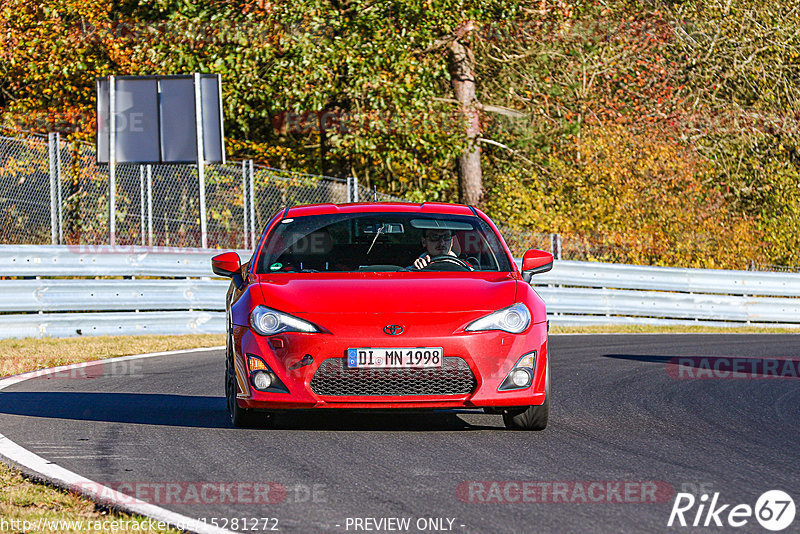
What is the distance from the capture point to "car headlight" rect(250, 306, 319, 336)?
7082 millimetres

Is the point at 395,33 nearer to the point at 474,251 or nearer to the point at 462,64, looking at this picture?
the point at 462,64

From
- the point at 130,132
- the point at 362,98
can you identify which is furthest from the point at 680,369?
the point at 362,98

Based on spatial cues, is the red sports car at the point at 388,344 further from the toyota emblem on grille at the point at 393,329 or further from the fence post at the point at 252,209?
the fence post at the point at 252,209

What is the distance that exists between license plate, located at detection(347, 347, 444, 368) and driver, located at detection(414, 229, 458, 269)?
1278 mm

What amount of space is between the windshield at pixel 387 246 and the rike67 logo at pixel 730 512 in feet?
9.93

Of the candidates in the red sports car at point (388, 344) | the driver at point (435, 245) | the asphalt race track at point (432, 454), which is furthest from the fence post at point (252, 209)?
the red sports car at point (388, 344)

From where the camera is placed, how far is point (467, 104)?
101 feet

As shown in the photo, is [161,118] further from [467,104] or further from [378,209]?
[467,104]

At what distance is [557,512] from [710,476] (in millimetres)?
1173

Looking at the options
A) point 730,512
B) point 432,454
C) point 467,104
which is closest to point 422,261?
point 432,454

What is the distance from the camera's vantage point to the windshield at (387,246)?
320 inches

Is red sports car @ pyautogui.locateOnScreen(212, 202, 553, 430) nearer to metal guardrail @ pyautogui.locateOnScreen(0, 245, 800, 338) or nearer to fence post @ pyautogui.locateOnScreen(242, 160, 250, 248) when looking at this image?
metal guardrail @ pyautogui.locateOnScreen(0, 245, 800, 338)

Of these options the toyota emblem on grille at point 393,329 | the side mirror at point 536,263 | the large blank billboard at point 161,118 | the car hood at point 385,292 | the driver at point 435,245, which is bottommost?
the toyota emblem on grille at point 393,329

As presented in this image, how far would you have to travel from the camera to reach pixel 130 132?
18.9 metres
